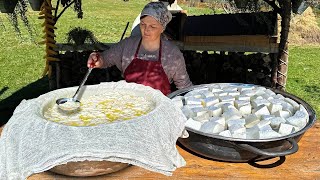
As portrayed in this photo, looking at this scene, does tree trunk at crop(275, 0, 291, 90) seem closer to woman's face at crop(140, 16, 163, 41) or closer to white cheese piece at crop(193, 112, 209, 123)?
woman's face at crop(140, 16, 163, 41)

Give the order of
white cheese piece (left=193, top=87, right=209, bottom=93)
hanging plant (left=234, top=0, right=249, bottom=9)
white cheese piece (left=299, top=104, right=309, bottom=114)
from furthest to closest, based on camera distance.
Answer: hanging plant (left=234, top=0, right=249, bottom=9), white cheese piece (left=193, top=87, right=209, bottom=93), white cheese piece (left=299, top=104, right=309, bottom=114)

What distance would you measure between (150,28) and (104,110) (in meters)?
1.05

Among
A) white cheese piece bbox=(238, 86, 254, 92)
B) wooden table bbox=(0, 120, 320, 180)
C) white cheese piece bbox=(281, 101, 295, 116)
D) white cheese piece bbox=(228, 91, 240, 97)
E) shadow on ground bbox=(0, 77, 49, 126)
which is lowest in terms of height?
shadow on ground bbox=(0, 77, 49, 126)

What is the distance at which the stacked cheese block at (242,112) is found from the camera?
5.43 feet

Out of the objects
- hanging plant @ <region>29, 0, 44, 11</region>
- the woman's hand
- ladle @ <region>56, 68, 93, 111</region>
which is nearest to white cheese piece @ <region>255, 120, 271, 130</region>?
ladle @ <region>56, 68, 93, 111</region>

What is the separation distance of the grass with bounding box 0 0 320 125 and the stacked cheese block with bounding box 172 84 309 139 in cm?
284

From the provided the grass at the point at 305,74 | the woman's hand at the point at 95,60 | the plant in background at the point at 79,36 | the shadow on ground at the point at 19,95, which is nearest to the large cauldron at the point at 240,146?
the woman's hand at the point at 95,60

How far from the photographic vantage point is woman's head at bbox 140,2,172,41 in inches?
101

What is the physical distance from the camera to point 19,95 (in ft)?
22.9

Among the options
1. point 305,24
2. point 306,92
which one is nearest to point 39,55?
point 306,92

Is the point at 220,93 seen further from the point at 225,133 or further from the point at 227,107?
the point at 225,133

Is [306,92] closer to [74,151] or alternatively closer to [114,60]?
[114,60]

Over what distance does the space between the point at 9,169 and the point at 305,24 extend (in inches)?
525

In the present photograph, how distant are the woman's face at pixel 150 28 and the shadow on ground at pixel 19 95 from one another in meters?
3.87
